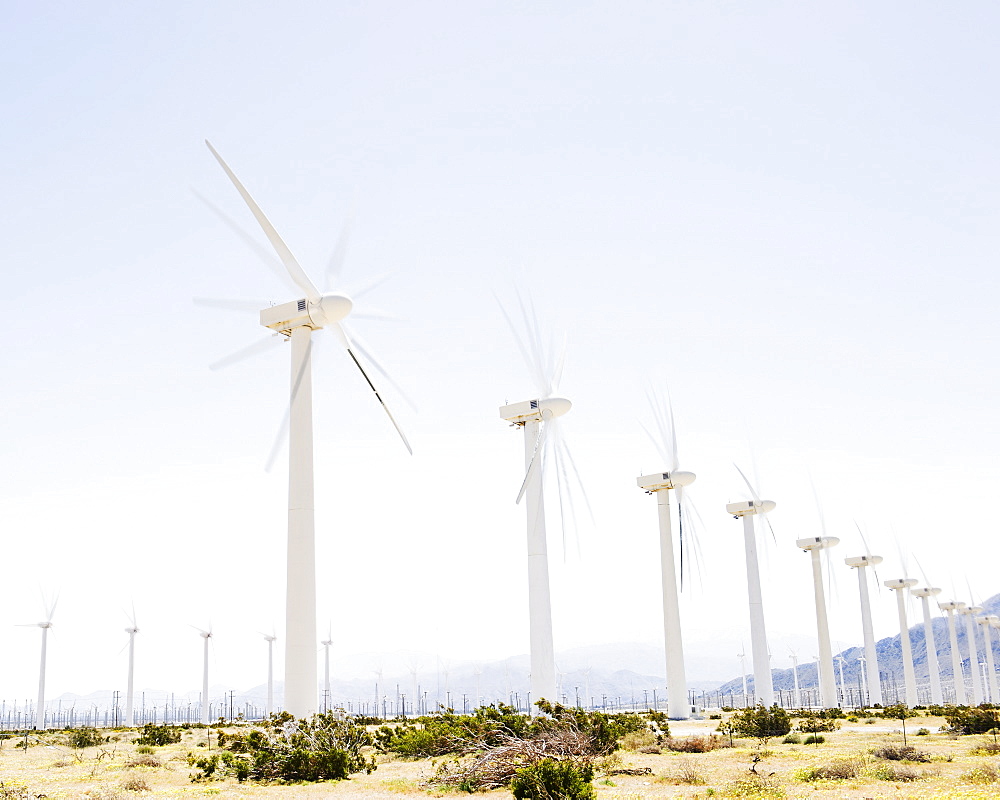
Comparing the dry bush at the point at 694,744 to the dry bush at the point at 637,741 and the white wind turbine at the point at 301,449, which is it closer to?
the dry bush at the point at 637,741

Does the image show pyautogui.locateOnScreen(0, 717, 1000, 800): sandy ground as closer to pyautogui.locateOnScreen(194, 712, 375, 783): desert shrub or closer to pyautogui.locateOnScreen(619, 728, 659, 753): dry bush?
pyautogui.locateOnScreen(194, 712, 375, 783): desert shrub

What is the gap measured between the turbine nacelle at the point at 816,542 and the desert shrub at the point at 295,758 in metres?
56.1

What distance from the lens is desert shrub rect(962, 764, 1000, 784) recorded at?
20109mm

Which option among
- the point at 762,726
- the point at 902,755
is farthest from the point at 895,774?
the point at 762,726

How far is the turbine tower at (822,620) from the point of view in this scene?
7275cm

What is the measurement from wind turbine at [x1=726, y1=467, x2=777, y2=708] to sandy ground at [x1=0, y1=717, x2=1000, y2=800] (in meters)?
26.4

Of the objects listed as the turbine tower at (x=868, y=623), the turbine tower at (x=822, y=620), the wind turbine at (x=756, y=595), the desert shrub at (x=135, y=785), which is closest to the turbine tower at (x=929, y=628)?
the turbine tower at (x=868, y=623)

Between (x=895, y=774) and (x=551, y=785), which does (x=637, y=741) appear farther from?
(x=551, y=785)

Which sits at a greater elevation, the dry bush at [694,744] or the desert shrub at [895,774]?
the desert shrub at [895,774]

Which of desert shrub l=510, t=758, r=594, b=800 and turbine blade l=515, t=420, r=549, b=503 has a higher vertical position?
turbine blade l=515, t=420, r=549, b=503

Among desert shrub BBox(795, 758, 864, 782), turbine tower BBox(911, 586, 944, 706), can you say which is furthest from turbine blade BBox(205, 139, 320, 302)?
turbine tower BBox(911, 586, 944, 706)

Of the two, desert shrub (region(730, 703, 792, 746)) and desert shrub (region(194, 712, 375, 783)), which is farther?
desert shrub (region(730, 703, 792, 746))

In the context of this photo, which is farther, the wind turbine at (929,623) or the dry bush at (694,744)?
the wind turbine at (929,623)

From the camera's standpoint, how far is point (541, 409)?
48688mm
